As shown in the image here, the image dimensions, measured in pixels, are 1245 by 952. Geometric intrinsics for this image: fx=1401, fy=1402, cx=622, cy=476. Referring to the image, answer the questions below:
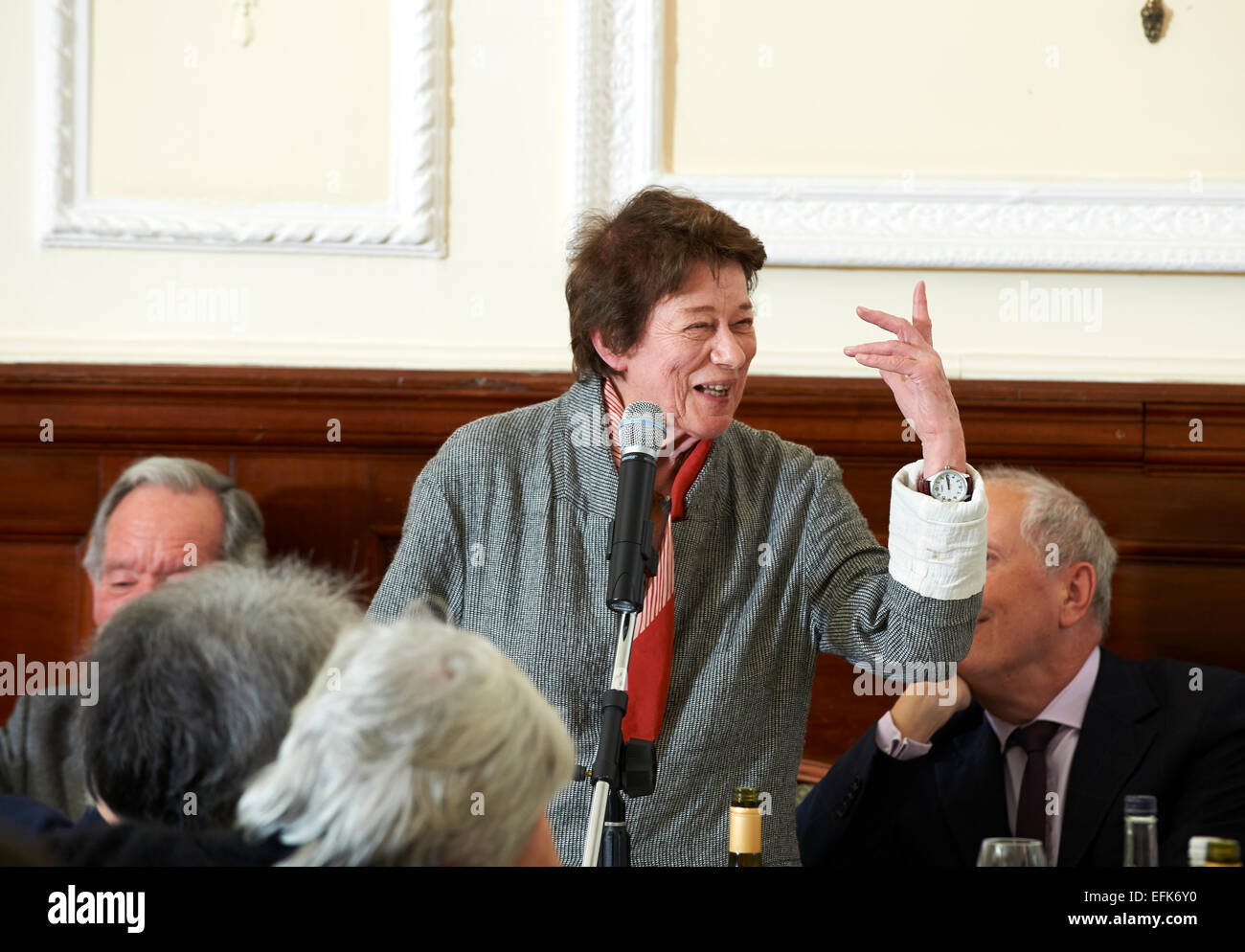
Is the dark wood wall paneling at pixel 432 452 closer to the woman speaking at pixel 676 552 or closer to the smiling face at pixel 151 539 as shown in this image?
the smiling face at pixel 151 539

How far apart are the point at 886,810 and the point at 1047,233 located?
1402 millimetres

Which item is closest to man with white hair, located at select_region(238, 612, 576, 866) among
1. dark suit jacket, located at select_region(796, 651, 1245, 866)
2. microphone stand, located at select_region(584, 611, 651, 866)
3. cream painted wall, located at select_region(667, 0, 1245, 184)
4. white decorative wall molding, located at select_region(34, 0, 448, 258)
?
microphone stand, located at select_region(584, 611, 651, 866)

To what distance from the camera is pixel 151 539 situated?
2834mm

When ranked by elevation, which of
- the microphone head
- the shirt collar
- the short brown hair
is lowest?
the shirt collar

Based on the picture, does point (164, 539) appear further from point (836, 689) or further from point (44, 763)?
point (836, 689)

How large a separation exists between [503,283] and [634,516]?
1.74m

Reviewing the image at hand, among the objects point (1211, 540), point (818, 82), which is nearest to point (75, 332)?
point (818, 82)

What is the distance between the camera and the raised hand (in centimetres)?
196

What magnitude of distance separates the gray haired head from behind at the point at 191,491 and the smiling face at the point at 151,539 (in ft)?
0.04

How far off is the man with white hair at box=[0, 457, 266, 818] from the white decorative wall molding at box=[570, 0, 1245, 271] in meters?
1.04

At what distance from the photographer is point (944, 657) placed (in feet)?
6.67

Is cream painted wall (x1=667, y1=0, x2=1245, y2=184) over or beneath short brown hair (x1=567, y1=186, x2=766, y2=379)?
over

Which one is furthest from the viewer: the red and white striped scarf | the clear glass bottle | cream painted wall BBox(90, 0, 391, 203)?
cream painted wall BBox(90, 0, 391, 203)

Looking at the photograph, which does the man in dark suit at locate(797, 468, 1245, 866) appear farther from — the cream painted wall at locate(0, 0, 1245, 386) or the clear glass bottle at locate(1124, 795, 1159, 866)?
the clear glass bottle at locate(1124, 795, 1159, 866)
